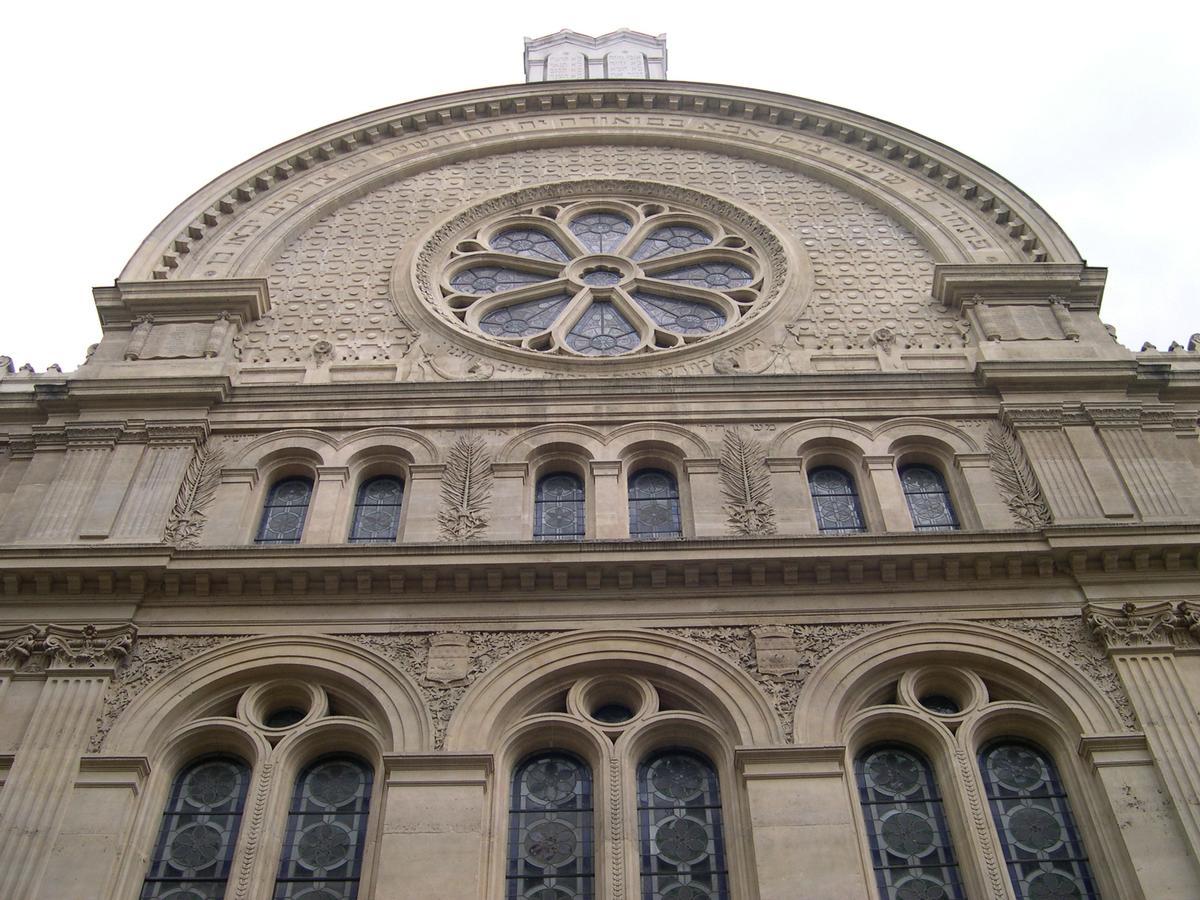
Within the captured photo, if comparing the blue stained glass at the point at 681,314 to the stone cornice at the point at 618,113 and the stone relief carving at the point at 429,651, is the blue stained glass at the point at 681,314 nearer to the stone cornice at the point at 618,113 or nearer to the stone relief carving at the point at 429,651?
the stone cornice at the point at 618,113

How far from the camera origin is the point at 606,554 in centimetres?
1627

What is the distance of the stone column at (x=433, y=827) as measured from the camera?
13.2 m

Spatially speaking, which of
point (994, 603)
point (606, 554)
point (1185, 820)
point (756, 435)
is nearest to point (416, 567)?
point (606, 554)

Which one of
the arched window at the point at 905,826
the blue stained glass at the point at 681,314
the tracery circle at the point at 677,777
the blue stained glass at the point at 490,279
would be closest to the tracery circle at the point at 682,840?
the tracery circle at the point at 677,777

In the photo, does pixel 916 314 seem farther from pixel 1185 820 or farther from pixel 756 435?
pixel 1185 820

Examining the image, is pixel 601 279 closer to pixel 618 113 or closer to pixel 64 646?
pixel 618 113

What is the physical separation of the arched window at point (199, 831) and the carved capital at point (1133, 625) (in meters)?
9.58

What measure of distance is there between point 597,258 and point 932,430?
7456 mm

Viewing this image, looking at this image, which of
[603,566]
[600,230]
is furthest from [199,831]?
[600,230]

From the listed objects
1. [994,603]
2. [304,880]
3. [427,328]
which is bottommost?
[304,880]

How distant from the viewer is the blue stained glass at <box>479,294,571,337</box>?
73.3 ft

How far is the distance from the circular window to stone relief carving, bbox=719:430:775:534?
2.97m

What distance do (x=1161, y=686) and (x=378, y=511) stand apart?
9787 mm

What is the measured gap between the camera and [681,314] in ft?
74.8
